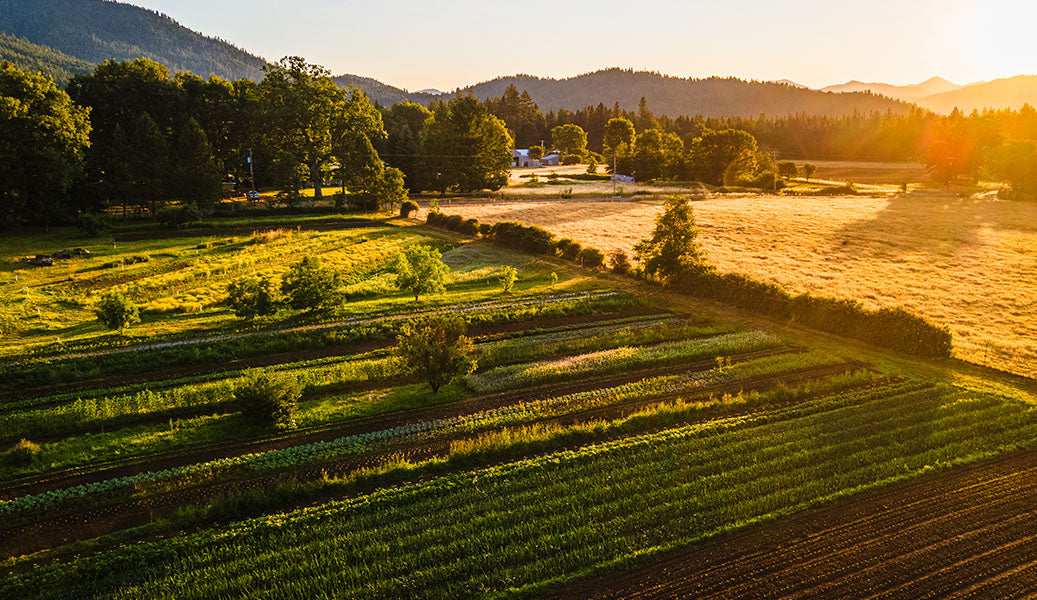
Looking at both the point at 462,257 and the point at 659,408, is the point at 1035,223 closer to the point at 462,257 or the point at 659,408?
the point at 462,257

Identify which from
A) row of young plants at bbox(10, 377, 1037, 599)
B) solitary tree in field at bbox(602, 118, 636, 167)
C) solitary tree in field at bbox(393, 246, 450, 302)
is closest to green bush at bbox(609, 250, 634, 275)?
solitary tree in field at bbox(393, 246, 450, 302)

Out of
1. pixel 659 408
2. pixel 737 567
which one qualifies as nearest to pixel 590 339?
pixel 659 408

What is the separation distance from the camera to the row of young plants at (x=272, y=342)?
89.3ft

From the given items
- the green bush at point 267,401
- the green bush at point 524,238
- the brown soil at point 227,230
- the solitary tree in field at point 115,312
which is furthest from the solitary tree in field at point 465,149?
the green bush at point 267,401

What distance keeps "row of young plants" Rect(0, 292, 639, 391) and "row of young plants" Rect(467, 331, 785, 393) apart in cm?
823

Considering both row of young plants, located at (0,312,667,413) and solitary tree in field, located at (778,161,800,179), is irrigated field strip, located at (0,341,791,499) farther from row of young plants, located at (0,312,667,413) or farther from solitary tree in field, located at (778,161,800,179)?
solitary tree in field, located at (778,161,800,179)

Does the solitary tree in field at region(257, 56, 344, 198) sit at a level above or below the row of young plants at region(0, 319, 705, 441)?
above

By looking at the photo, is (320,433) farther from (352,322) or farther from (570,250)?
(570,250)

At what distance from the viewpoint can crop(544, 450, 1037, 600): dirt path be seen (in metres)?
14.4

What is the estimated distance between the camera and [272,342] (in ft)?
104

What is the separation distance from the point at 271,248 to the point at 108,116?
42688 mm

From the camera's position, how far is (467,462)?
2033 cm

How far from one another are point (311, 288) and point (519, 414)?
18.6 m

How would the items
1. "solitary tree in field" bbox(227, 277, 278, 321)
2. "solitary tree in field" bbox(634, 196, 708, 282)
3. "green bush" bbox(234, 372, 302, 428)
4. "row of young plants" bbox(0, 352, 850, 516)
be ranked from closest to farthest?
1. "row of young plants" bbox(0, 352, 850, 516)
2. "green bush" bbox(234, 372, 302, 428)
3. "solitary tree in field" bbox(227, 277, 278, 321)
4. "solitary tree in field" bbox(634, 196, 708, 282)
